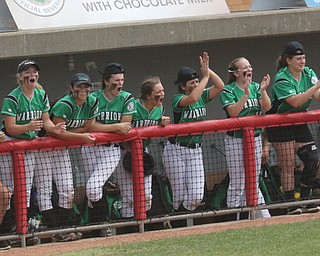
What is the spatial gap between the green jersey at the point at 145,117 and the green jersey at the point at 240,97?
2.19 ft

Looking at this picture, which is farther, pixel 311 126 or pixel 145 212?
pixel 311 126

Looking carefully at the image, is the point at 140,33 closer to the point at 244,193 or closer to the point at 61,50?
the point at 61,50

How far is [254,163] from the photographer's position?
31.7 ft

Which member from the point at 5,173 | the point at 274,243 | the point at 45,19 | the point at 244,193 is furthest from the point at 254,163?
the point at 45,19

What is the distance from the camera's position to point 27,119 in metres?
8.91

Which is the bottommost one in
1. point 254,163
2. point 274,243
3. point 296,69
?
A: point 274,243

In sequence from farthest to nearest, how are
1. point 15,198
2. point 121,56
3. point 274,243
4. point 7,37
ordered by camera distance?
point 121,56, point 7,37, point 15,198, point 274,243

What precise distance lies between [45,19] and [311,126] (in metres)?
3.32

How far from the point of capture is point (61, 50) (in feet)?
35.9

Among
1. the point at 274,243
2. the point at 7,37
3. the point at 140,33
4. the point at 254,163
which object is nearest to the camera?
the point at 274,243

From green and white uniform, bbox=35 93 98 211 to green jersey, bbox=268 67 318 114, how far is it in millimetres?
1865

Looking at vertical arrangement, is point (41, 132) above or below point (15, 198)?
above

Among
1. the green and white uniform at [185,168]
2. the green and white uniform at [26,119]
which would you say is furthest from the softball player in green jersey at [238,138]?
the green and white uniform at [26,119]

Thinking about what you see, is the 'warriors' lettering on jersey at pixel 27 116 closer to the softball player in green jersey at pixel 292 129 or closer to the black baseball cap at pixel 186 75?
the black baseball cap at pixel 186 75
